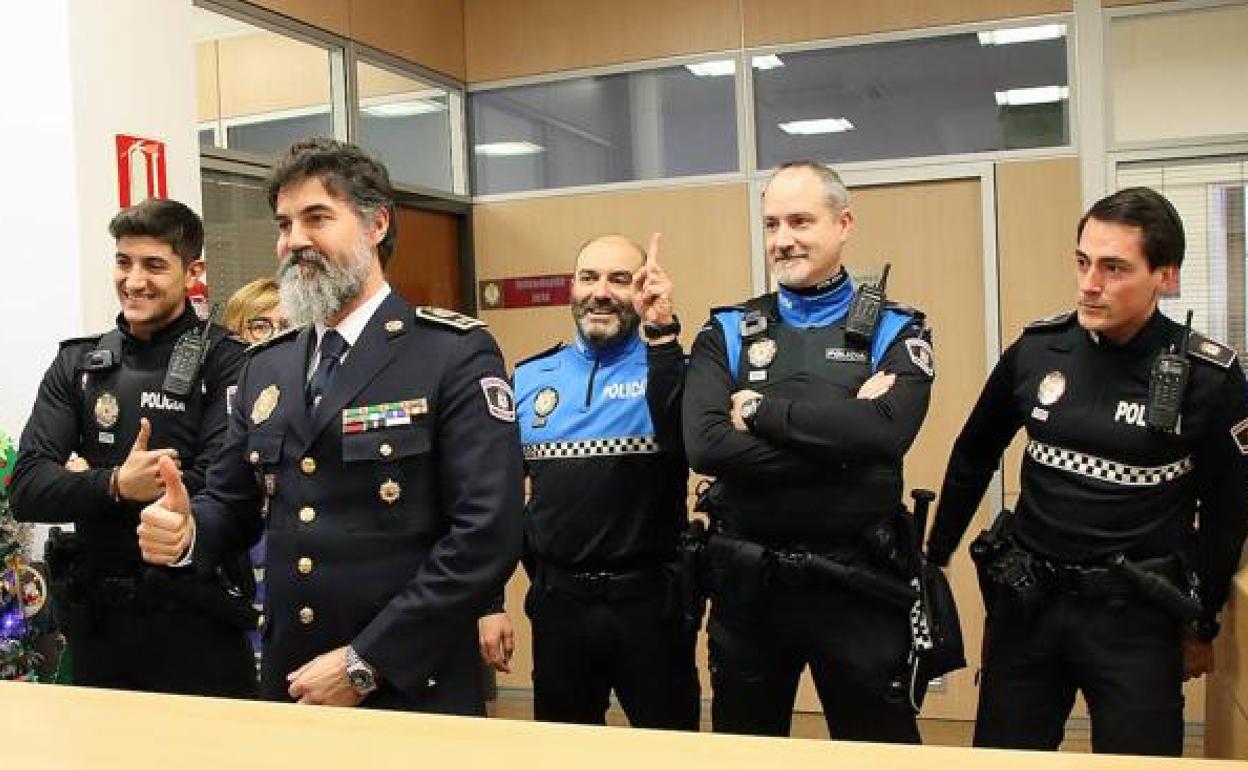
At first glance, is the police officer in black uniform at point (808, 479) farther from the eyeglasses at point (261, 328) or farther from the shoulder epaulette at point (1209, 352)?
the eyeglasses at point (261, 328)

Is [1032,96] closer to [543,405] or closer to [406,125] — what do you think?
[406,125]

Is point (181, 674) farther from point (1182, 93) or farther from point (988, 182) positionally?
point (1182, 93)

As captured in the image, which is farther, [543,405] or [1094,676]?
[543,405]

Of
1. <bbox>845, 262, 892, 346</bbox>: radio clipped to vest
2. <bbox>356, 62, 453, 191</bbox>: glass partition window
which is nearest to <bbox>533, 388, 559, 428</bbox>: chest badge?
<bbox>845, 262, 892, 346</bbox>: radio clipped to vest

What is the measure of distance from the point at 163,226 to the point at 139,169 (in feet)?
2.62

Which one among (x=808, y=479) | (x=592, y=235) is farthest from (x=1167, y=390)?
(x=592, y=235)

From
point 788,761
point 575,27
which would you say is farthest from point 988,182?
point 788,761

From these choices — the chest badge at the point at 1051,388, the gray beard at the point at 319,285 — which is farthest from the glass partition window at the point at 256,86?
the chest badge at the point at 1051,388

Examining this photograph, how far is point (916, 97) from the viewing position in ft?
14.5

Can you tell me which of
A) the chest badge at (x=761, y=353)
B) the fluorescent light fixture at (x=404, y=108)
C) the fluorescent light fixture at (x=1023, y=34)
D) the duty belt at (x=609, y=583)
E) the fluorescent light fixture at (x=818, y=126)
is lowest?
the duty belt at (x=609, y=583)

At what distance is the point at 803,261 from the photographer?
7.52 ft

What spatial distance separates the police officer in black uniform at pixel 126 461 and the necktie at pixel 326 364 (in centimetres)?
55

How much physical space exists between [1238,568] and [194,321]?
7.49 feet

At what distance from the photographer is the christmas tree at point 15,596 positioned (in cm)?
271
